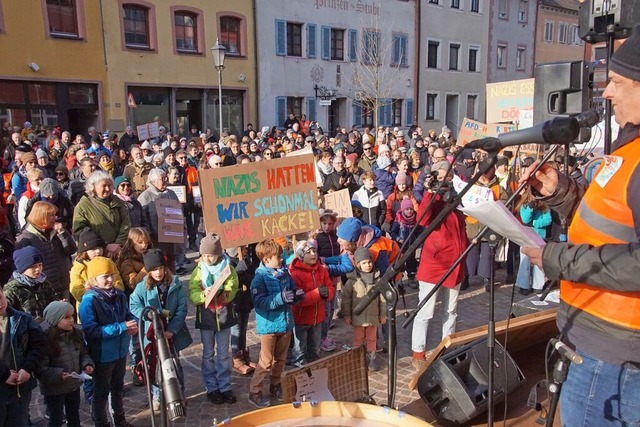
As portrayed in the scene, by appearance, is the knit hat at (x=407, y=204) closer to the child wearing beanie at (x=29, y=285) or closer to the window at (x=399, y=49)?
the child wearing beanie at (x=29, y=285)

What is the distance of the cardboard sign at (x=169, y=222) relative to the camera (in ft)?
22.0

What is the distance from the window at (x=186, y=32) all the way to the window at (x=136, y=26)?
1.26 meters

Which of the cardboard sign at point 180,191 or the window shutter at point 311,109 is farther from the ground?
the window shutter at point 311,109

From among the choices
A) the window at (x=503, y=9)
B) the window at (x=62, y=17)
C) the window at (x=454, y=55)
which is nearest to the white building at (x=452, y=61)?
the window at (x=454, y=55)

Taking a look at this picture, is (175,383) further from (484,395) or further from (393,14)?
(393,14)

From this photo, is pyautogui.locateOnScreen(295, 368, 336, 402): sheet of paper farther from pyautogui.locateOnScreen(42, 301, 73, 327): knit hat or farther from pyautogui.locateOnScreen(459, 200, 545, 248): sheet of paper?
pyautogui.locateOnScreen(459, 200, 545, 248): sheet of paper

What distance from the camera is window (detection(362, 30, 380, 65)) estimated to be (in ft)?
89.8

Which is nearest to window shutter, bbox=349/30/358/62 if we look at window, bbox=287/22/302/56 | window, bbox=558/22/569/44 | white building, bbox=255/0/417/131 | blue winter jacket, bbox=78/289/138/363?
white building, bbox=255/0/417/131

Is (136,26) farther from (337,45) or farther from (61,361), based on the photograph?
(61,361)

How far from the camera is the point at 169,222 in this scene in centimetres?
676

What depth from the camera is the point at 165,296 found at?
469cm

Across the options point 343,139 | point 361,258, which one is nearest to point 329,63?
point 343,139

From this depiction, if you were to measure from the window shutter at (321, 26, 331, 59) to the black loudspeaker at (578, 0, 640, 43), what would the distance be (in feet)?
72.8

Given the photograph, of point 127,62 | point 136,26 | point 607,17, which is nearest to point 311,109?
point 136,26
